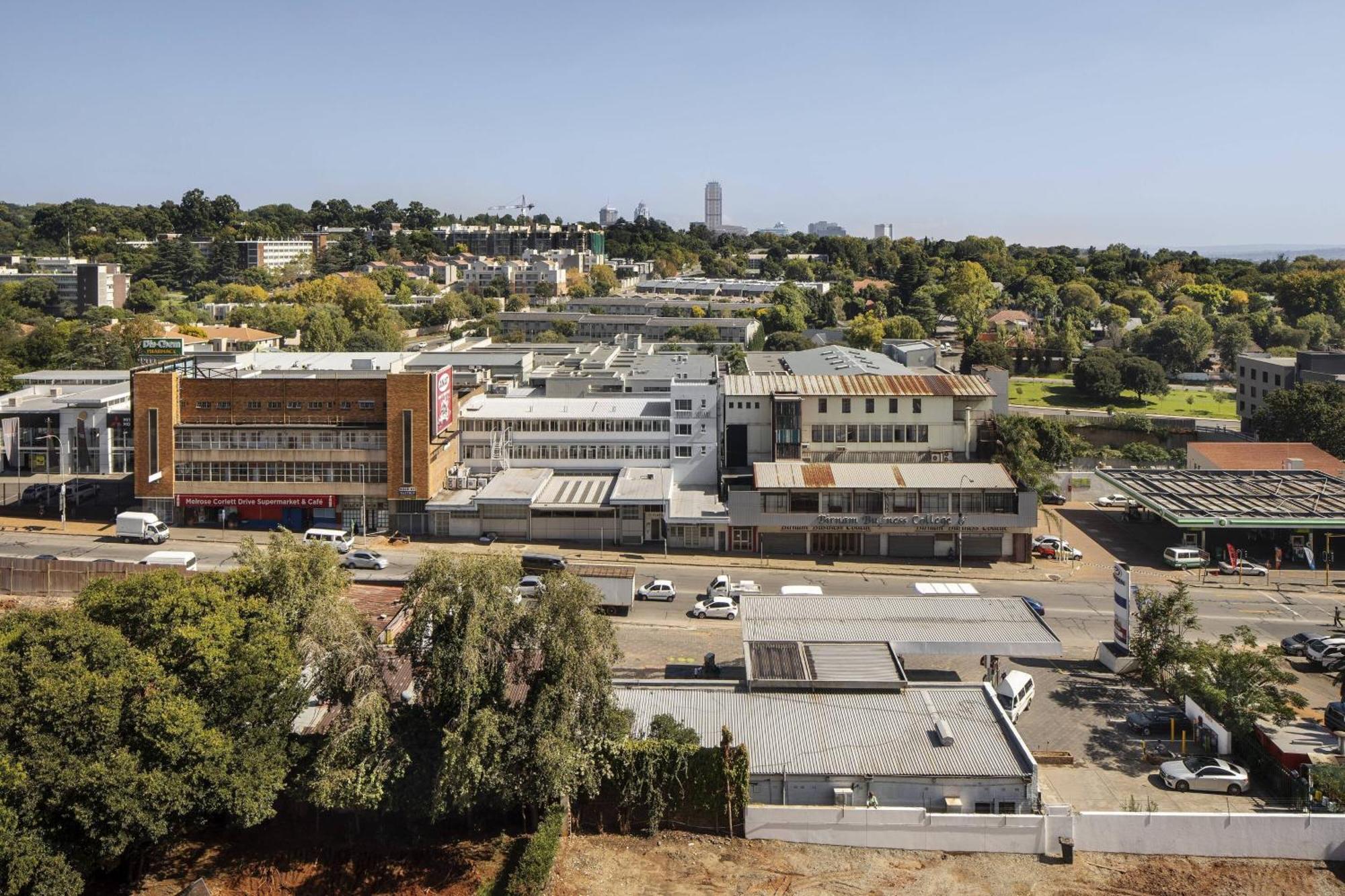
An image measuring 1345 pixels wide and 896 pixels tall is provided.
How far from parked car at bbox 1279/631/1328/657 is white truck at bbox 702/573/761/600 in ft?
55.3

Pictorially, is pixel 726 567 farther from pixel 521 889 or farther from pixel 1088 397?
pixel 1088 397

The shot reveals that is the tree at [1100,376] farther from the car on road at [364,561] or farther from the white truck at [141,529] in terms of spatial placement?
the white truck at [141,529]

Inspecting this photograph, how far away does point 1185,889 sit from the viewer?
22.3 m

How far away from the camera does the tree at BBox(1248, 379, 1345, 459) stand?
60875mm

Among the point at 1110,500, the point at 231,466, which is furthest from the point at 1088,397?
the point at 231,466

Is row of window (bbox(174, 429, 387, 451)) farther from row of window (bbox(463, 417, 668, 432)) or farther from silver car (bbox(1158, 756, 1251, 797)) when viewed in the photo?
silver car (bbox(1158, 756, 1251, 797))

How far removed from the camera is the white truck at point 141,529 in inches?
1762

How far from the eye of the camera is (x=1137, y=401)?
281 feet

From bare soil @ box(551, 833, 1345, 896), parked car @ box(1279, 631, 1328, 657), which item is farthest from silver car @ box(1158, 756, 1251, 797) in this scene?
parked car @ box(1279, 631, 1328, 657)

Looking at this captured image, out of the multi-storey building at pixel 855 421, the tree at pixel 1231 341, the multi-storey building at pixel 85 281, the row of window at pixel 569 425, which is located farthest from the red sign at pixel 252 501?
the tree at pixel 1231 341

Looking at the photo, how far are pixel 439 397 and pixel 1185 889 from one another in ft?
113

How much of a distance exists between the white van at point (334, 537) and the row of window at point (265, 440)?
3.93 metres

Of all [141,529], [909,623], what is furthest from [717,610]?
[141,529]

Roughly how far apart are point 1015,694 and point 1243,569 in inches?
765
